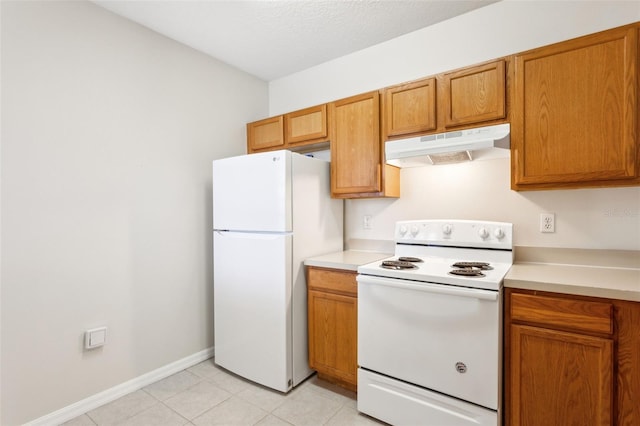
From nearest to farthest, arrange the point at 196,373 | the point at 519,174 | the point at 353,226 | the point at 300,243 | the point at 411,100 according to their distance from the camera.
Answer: the point at 519,174 → the point at 411,100 → the point at 300,243 → the point at 196,373 → the point at 353,226

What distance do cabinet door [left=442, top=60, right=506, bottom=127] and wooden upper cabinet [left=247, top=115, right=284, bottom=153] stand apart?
1.38 metres

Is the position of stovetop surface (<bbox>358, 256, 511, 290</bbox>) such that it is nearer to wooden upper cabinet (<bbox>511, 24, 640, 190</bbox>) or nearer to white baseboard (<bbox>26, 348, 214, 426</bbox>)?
wooden upper cabinet (<bbox>511, 24, 640, 190</bbox>)

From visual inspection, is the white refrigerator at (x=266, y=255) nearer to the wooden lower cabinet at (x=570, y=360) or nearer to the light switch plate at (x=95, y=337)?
the light switch plate at (x=95, y=337)

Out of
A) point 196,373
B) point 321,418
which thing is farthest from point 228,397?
point 321,418

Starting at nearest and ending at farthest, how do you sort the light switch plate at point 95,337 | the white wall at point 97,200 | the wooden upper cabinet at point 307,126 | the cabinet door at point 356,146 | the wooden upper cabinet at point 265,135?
1. the white wall at point 97,200
2. the light switch plate at point 95,337
3. the cabinet door at point 356,146
4. the wooden upper cabinet at point 307,126
5. the wooden upper cabinet at point 265,135

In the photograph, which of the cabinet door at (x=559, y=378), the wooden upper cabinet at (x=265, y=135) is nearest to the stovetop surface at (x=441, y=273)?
the cabinet door at (x=559, y=378)

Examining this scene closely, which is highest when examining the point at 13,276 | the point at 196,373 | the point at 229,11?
the point at 229,11

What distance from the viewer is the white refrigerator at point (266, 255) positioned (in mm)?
2082

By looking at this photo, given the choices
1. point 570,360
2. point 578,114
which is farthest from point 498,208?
point 570,360

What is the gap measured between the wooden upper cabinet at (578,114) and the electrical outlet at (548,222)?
0.96 ft

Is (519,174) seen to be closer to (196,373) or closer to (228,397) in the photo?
(228,397)

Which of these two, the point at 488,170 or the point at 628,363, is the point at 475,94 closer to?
→ the point at 488,170

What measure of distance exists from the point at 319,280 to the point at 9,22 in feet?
7.41

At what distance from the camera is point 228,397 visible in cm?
206
